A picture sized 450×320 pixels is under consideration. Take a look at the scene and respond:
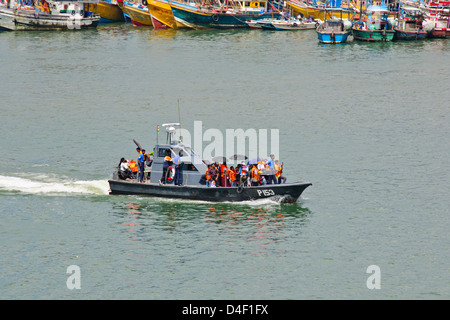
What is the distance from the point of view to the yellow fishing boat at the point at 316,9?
129 metres

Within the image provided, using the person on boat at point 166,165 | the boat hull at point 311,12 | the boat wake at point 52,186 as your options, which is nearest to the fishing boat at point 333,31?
the boat hull at point 311,12

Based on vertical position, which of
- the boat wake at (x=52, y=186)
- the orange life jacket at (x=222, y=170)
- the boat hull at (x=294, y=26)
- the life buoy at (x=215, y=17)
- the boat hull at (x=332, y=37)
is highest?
the life buoy at (x=215, y=17)

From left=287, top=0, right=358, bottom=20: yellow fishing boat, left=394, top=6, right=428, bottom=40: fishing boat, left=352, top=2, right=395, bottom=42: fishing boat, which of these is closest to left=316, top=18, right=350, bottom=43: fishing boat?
left=352, top=2, right=395, bottom=42: fishing boat

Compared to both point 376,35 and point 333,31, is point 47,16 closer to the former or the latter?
point 333,31

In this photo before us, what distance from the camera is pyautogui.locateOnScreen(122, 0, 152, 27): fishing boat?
438 ft

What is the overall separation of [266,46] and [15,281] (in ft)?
257

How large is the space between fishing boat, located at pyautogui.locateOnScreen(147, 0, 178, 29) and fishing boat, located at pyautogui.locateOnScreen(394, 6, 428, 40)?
1469 inches

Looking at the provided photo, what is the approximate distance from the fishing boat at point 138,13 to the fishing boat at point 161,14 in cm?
323

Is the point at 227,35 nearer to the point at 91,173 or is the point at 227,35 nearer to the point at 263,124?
the point at 263,124

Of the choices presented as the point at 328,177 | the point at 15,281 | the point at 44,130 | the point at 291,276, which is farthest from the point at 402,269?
the point at 44,130

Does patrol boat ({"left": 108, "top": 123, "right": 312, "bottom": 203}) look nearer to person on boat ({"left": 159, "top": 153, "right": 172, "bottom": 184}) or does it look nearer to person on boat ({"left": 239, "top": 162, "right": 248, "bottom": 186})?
person on boat ({"left": 159, "top": 153, "right": 172, "bottom": 184})

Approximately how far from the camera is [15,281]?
35.3 metres

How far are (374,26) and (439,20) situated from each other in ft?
34.3

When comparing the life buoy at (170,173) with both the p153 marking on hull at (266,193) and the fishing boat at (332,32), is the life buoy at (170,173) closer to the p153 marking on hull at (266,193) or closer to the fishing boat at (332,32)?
the p153 marking on hull at (266,193)
